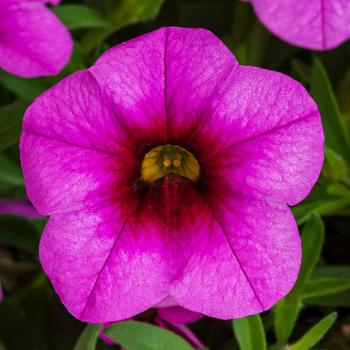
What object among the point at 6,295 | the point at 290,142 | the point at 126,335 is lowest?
the point at 6,295

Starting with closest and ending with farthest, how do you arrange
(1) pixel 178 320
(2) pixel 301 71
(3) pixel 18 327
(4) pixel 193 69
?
1. (4) pixel 193 69
2. (1) pixel 178 320
3. (3) pixel 18 327
4. (2) pixel 301 71

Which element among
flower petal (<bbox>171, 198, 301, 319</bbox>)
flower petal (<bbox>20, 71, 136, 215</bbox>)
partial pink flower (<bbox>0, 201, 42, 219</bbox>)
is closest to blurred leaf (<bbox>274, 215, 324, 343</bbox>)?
flower petal (<bbox>171, 198, 301, 319</bbox>)

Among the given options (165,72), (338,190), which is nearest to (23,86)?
(165,72)

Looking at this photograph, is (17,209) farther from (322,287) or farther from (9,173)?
(322,287)

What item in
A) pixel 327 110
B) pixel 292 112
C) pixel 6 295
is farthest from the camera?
pixel 6 295

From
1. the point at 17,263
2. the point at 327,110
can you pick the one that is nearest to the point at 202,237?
the point at 327,110

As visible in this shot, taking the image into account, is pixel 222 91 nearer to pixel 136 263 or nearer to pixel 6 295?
pixel 136 263
